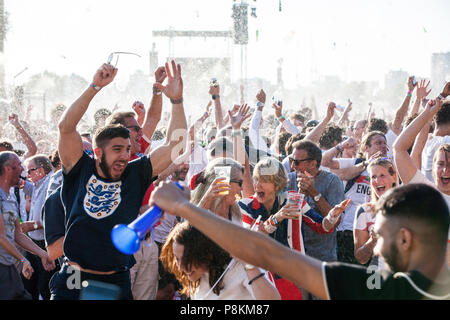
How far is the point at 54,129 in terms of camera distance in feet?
32.4

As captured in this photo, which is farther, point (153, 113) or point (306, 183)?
point (153, 113)

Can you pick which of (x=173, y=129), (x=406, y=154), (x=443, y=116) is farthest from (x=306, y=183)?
(x=443, y=116)

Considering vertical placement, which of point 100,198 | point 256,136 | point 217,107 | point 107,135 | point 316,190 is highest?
point 217,107

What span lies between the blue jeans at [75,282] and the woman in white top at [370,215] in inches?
70.3

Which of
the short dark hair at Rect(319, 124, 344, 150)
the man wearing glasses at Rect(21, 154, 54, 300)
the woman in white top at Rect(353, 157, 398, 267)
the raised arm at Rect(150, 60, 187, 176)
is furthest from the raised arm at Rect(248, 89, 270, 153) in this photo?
the raised arm at Rect(150, 60, 187, 176)

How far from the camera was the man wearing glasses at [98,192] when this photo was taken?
3.29 m

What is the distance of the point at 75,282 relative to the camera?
340 cm

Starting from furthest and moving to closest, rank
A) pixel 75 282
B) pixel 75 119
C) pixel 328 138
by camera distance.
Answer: pixel 328 138 < pixel 75 282 < pixel 75 119

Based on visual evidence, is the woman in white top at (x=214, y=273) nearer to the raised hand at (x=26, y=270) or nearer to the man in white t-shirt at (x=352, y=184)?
the raised hand at (x=26, y=270)

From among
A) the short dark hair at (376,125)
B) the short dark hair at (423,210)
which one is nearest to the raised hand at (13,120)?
the short dark hair at (376,125)

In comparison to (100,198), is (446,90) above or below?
above

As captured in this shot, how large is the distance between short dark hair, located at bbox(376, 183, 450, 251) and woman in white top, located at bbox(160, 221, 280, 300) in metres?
0.97

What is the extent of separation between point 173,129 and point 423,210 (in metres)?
2.06

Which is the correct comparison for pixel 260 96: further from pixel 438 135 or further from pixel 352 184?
pixel 438 135
